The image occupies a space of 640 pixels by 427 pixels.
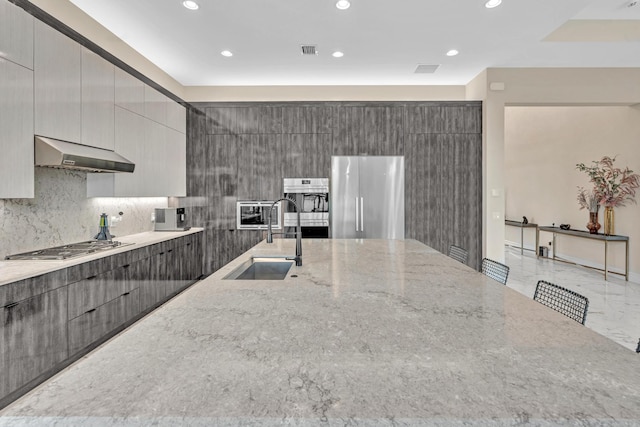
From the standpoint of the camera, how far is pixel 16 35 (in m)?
2.28

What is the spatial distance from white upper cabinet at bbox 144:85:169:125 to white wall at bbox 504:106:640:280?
6.55m

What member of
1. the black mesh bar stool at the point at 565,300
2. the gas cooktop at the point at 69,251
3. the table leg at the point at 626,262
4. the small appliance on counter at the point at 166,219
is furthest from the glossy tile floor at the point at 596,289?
the small appliance on counter at the point at 166,219

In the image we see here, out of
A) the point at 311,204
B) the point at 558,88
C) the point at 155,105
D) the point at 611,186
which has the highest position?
the point at 558,88

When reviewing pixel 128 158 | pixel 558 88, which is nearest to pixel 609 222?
pixel 558 88

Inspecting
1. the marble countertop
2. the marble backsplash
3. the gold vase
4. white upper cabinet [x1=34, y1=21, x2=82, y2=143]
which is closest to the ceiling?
white upper cabinet [x1=34, y1=21, x2=82, y2=143]

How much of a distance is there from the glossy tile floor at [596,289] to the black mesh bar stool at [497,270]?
178 centimetres

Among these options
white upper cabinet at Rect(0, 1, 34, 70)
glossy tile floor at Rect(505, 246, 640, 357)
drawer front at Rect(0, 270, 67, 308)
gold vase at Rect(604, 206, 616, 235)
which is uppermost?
white upper cabinet at Rect(0, 1, 34, 70)

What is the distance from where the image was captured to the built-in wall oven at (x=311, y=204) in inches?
197

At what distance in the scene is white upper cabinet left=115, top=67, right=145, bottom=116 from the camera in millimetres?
3479

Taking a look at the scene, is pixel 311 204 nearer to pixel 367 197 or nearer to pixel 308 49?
pixel 367 197

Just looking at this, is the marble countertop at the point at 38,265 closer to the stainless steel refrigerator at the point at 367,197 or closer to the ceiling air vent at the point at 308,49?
the stainless steel refrigerator at the point at 367,197

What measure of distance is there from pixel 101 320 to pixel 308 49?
349 cm

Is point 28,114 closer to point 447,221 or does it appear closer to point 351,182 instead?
point 351,182

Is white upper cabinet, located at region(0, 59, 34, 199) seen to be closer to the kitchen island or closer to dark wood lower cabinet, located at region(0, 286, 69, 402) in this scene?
dark wood lower cabinet, located at region(0, 286, 69, 402)
